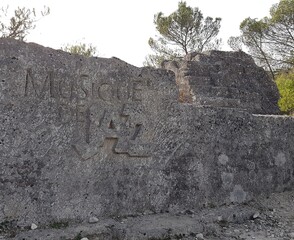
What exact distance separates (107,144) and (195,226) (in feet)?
3.82

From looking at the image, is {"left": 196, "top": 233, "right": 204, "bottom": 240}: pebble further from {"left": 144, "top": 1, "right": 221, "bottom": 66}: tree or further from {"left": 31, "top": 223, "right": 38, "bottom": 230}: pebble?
{"left": 144, "top": 1, "right": 221, "bottom": 66}: tree

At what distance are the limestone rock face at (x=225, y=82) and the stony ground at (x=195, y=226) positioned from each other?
1867mm

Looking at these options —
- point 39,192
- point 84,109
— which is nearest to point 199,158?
point 84,109

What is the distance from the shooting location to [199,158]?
461cm

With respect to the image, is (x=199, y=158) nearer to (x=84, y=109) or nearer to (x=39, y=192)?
(x=84, y=109)

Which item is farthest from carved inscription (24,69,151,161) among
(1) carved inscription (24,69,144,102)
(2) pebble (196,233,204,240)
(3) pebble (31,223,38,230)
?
(2) pebble (196,233,204,240)

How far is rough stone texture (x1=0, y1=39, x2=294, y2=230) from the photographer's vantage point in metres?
3.56

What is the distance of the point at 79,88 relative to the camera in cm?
389

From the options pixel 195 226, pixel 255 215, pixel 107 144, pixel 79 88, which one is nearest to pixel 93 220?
pixel 107 144

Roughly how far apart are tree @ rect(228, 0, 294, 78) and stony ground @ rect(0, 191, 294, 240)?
14.6 meters

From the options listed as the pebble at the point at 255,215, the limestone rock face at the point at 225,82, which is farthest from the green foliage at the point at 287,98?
the pebble at the point at 255,215

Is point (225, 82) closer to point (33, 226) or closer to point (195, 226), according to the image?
point (195, 226)

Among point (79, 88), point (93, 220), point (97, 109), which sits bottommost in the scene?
point (93, 220)

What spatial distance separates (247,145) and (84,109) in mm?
2141
